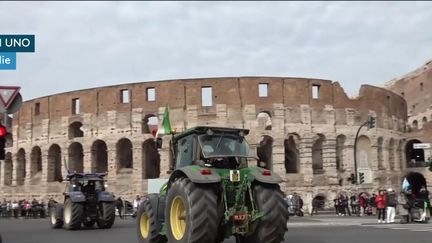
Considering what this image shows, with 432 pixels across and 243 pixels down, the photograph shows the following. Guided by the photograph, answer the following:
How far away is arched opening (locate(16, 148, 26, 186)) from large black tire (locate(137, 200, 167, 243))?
35.9 meters

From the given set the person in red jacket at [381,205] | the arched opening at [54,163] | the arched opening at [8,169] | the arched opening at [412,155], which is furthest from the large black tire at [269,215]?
the arched opening at [8,169]

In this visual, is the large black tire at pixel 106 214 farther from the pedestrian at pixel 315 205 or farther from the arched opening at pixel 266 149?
the arched opening at pixel 266 149

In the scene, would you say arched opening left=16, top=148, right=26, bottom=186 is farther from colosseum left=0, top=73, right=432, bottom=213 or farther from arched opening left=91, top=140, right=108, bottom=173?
arched opening left=91, top=140, right=108, bottom=173

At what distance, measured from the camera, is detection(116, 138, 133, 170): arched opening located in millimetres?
38750

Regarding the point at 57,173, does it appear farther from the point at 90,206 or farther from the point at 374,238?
the point at 374,238

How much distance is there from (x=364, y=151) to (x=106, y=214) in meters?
27.2

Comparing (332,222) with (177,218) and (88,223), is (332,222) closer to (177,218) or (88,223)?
(88,223)

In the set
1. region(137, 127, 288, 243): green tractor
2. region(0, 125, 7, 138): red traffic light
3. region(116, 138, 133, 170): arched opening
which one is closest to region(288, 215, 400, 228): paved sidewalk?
region(137, 127, 288, 243): green tractor

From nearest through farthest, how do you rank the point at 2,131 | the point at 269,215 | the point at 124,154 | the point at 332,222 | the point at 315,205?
the point at 269,215
the point at 2,131
the point at 332,222
the point at 315,205
the point at 124,154

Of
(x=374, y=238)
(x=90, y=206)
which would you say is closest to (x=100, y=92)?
(x=90, y=206)

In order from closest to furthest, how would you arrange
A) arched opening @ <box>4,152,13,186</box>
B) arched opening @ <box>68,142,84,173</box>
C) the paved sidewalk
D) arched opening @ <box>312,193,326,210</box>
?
the paved sidewalk < arched opening @ <box>312,193,326,210</box> < arched opening @ <box>68,142,84,173</box> < arched opening @ <box>4,152,13,186</box>

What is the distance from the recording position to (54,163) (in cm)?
4194

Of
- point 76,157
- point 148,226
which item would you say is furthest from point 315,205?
point 148,226

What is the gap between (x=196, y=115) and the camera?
121 feet
